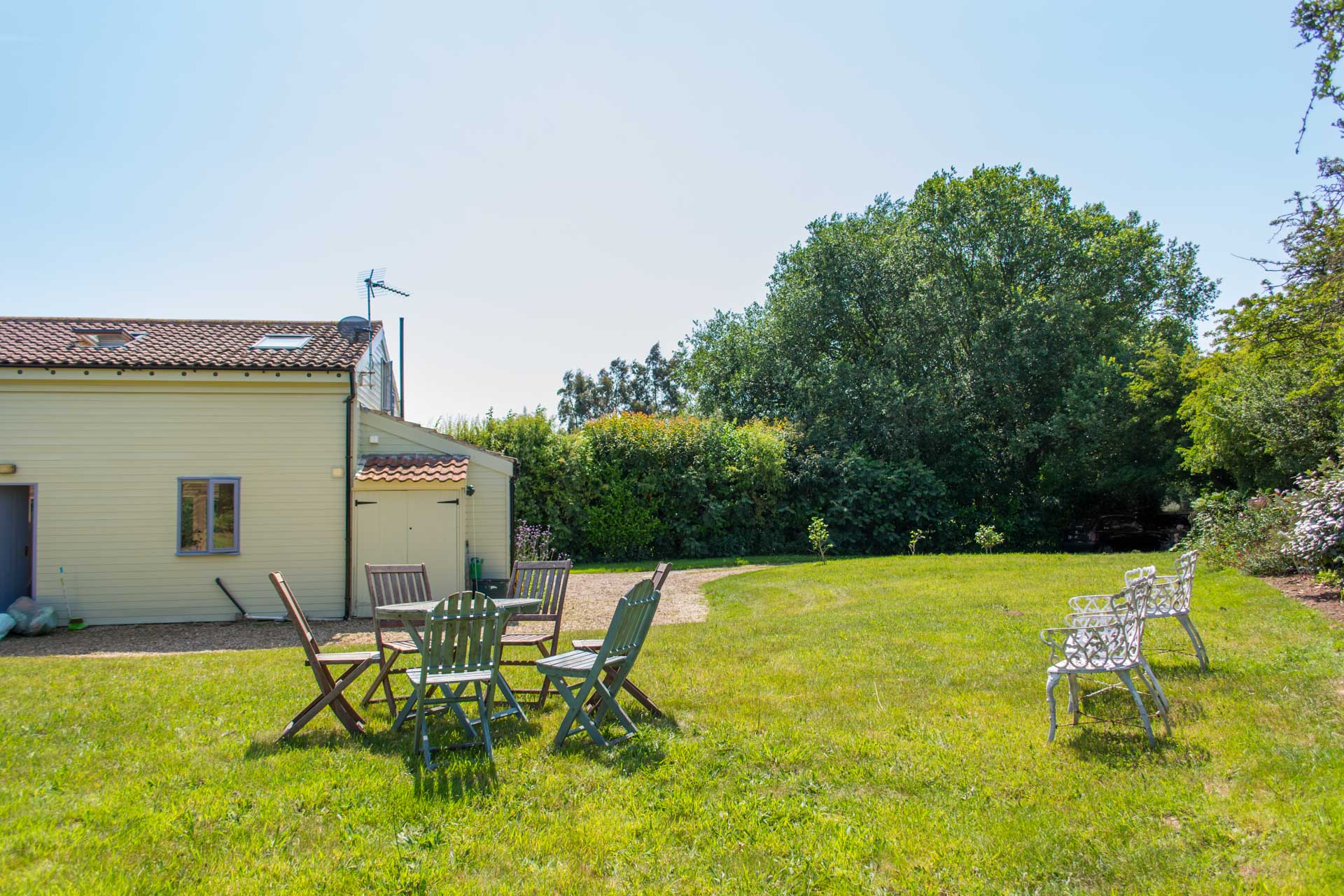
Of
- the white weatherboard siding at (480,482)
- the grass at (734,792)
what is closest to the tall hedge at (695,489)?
the white weatherboard siding at (480,482)

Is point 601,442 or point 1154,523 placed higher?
point 601,442

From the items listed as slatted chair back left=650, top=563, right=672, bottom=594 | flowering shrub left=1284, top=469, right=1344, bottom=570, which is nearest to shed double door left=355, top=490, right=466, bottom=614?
slatted chair back left=650, top=563, right=672, bottom=594

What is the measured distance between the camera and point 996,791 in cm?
435

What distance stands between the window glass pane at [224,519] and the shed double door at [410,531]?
73.3 inches

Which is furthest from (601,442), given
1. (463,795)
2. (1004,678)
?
(463,795)

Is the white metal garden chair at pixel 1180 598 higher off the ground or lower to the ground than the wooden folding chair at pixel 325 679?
higher

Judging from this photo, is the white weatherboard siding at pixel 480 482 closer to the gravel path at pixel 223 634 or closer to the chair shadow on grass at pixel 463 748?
the gravel path at pixel 223 634

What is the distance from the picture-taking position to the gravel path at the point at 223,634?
9.98 m

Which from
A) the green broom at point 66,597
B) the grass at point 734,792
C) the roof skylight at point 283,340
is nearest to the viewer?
the grass at point 734,792

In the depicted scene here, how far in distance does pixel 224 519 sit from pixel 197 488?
63 cm

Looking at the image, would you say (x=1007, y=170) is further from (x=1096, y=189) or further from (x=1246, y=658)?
(x=1246, y=658)

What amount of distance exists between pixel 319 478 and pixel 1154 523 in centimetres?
2235

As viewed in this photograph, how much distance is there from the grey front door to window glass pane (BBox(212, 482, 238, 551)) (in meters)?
2.95

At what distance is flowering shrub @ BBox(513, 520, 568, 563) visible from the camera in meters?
17.2
